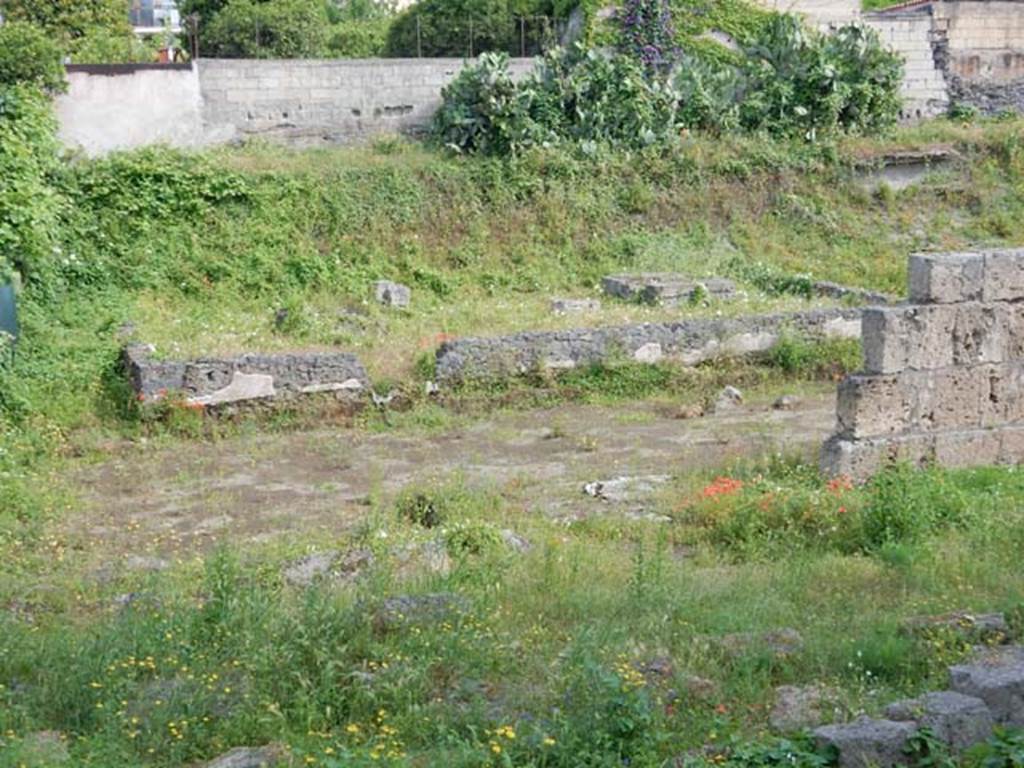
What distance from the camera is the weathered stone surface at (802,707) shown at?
6.30 metres

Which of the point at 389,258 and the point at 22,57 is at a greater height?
the point at 22,57

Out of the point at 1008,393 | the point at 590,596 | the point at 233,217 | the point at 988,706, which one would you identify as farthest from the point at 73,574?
the point at 233,217

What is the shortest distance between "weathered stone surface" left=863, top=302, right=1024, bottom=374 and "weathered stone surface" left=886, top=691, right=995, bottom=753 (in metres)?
5.87

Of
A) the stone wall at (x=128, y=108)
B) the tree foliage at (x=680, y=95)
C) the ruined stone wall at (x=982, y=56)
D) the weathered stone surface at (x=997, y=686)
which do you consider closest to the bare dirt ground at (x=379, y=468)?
the weathered stone surface at (x=997, y=686)

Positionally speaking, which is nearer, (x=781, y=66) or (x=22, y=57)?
(x=22, y=57)

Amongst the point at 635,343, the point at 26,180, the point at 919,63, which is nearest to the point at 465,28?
the point at 919,63

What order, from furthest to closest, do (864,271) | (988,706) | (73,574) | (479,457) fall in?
(864,271) → (479,457) → (73,574) → (988,706)

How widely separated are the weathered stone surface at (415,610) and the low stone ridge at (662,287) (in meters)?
10.8

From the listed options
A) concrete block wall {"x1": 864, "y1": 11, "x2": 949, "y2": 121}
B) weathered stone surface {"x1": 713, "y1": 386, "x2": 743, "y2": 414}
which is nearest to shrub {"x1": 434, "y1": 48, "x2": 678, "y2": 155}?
concrete block wall {"x1": 864, "y1": 11, "x2": 949, "y2": 121}

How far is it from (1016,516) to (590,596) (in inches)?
139

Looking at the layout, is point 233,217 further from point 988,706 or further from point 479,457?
point 988,706

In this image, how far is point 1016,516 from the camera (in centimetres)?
998

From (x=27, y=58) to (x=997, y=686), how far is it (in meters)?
16.9

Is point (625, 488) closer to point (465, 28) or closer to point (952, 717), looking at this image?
point (952, 717)
